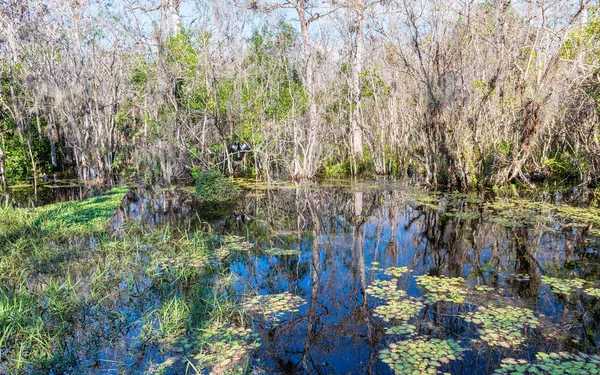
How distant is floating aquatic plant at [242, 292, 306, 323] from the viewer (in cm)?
461

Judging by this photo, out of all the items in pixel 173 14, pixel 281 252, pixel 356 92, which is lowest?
pixel 281 252

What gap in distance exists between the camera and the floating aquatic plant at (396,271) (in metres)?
5.72

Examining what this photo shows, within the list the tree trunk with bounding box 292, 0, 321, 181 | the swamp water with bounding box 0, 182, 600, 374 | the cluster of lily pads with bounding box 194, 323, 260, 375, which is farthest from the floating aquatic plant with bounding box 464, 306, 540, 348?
the tree trunk with bounding box 292, 0, 321, 181

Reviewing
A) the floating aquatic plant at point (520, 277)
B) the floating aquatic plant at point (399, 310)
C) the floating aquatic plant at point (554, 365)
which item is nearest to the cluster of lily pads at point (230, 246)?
the floating aquatic plant at point (399, 310)

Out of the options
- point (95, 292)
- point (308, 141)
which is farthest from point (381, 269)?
point (308, 141)

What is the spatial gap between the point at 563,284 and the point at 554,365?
2.12 meters

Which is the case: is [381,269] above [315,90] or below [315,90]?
below

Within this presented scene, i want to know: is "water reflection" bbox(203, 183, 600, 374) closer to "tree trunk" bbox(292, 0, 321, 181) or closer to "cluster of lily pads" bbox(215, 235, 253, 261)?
"cluster of lily pads" bbox(215, 235, 253, 261)

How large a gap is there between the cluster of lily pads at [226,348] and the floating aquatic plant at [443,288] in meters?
2.23

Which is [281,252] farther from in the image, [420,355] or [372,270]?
[420,355]

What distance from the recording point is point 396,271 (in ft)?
19.1

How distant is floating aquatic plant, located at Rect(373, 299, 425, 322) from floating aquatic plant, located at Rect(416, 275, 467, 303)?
0.84ft

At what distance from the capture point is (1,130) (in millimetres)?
18031

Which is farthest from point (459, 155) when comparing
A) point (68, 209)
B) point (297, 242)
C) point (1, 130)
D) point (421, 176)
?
point (1, 130)
